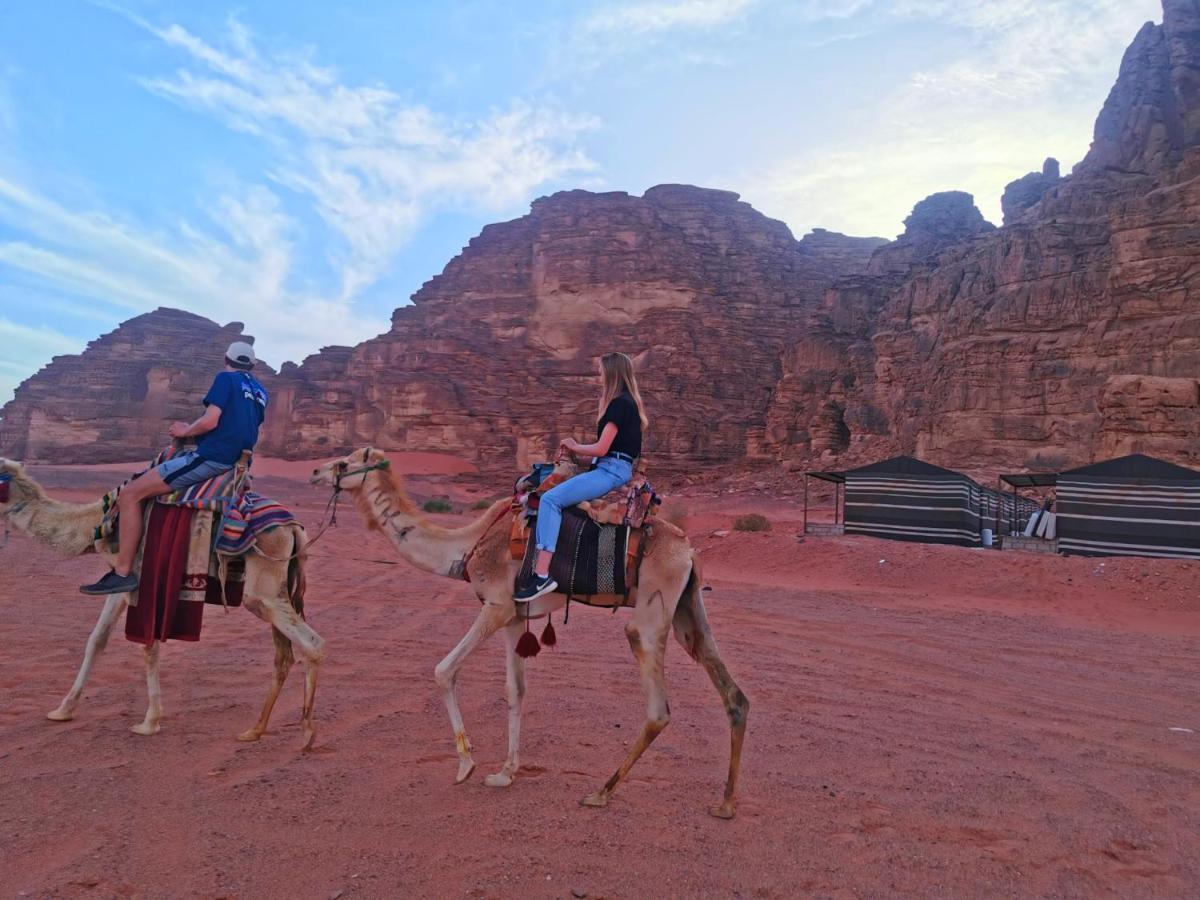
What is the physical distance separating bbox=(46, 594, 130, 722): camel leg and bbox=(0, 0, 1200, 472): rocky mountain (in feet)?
120

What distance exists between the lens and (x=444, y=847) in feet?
12.9

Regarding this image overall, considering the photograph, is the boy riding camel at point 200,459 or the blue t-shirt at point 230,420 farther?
the blue t-shirt at point 230,420

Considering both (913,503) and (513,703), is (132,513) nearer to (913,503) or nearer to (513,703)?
(513,703)

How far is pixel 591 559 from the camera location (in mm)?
4934

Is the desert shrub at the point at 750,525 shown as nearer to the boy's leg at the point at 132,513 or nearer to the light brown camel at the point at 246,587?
the light brown camel at the point at 246,587

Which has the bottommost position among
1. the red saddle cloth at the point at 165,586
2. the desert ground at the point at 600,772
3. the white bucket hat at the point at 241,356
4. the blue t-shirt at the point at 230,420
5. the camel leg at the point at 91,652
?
the desert ground at the point at 600,772

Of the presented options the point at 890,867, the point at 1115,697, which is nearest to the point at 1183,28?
the point at 1115,697

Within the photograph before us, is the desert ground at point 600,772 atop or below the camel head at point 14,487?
below

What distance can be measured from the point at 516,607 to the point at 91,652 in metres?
3.41

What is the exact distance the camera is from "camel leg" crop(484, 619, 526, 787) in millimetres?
4770

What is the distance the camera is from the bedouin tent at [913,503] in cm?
2366

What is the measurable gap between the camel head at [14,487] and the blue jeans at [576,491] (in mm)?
4194

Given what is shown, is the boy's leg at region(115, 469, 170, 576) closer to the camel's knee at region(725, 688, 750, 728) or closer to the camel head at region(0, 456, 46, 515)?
the camel head at region(0, 456, 46, 515)

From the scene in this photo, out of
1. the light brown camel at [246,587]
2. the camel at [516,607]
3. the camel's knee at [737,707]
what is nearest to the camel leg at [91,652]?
the light brown camel at [246,587]
